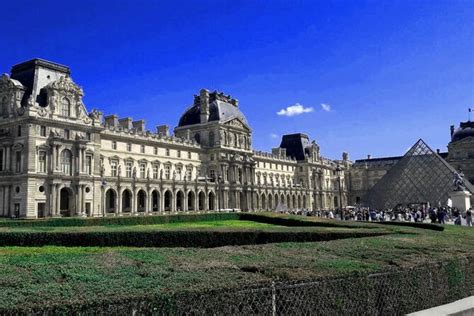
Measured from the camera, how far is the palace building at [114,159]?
180ft

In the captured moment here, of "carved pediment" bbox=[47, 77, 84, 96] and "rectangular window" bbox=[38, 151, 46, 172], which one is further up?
"carved pediment" bbox=[47, 77, 84, 96]

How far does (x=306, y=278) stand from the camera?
7.07 meters

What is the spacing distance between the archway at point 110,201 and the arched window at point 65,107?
13.1 m

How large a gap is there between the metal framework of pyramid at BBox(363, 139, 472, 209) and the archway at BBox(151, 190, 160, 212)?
36746 millimetres

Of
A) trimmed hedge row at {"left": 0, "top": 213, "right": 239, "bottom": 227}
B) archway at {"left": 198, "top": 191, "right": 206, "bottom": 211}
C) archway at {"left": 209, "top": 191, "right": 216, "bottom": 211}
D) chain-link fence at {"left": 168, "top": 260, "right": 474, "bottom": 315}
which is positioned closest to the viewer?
chain-link fence at {"left": 168, "top": 260, "right": 474, "bottom": 315}

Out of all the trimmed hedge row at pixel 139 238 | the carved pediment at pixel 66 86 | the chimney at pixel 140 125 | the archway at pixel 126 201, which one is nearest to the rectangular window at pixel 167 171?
the chimney at pixel 140 125

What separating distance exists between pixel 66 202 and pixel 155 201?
65.5 ft

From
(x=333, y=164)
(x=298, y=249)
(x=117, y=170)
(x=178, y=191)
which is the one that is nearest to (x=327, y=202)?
(x=333, y=164)

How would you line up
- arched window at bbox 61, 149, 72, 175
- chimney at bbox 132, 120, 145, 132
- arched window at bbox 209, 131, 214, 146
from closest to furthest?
arched window at bbox 61, 149, 72, 175
chimney at bbox 132, 120, 145, 132
arched window at bbox 209, 131, 214, 146

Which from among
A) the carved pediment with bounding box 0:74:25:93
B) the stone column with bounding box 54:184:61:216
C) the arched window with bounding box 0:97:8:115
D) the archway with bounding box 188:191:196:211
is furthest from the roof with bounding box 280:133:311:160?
the arched window with bounding box 0:97:8:115

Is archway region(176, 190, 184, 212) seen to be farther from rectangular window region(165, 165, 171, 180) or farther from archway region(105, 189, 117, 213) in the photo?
archway region(105, 189, 117, 213)

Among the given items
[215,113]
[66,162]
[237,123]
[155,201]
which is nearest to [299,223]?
[66,162]

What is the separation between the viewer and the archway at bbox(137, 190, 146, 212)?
72.2m

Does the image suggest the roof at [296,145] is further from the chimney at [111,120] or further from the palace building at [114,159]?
the chimney at [111,120]
